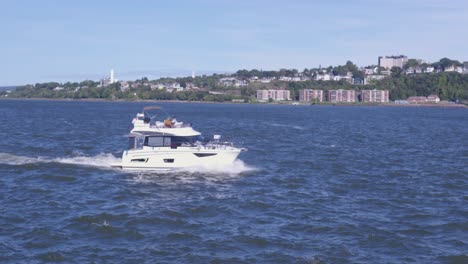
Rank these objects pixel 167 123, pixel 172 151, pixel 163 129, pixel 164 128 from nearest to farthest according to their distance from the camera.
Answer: pixel 172 151
pixel 163 129
pixel 164 128
pixel 167 123

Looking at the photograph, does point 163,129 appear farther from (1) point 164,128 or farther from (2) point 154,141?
(2) point 154,141

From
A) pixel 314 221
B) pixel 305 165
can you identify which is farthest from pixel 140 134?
pixel 314 221

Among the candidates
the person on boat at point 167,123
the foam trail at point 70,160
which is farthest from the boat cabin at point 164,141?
the foam trail at point 70,160

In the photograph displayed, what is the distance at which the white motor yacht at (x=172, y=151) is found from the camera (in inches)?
1634

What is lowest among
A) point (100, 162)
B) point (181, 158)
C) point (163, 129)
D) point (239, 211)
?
point (239, 211)

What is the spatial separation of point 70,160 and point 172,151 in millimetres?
9426

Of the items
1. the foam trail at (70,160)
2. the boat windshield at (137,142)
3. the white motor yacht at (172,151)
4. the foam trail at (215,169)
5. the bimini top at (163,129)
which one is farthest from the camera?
the foam trail at (70,160)

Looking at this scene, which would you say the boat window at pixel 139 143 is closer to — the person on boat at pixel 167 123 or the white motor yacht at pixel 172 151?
the white motor yacht at pixel 172 151

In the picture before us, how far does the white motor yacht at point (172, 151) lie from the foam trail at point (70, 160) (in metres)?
3.07

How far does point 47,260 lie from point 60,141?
41.4 m

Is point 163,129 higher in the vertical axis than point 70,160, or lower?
higher

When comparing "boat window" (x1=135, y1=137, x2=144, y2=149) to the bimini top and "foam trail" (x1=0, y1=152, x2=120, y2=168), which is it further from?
"foam trail" (x1=0, y1=152, x2=120, y2=168)

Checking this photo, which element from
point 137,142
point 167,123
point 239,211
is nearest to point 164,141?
point 167,123

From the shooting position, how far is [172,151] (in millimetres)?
41562
